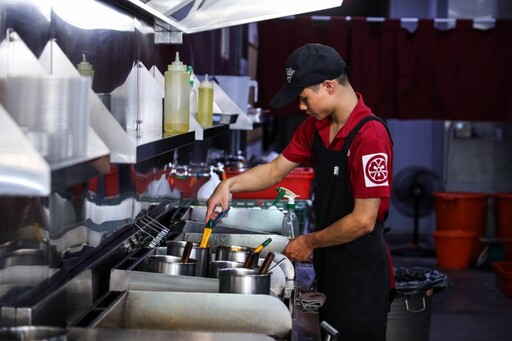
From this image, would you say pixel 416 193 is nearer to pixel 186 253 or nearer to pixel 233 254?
pixel 233 254

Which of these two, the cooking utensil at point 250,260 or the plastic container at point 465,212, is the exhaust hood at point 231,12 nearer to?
the cooking utensil at point 250,260

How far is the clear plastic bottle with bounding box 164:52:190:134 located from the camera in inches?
162

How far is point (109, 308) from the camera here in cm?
294

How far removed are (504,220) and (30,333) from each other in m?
8.88

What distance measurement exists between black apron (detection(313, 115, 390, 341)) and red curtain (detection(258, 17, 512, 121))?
5.00 metres

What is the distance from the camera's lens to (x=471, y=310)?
8531 millimetres

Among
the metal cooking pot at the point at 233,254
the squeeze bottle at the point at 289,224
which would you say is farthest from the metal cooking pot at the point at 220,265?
the squeeze bottle at the point at 289,224

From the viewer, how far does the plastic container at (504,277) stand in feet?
28.7

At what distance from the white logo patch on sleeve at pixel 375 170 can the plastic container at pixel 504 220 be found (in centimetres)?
680

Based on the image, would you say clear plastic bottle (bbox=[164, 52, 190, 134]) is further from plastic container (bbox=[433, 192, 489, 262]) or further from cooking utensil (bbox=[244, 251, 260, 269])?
plastic container (bbox=[433, 192, 489, 262])

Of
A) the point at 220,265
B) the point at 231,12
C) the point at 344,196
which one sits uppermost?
the point at 231,12

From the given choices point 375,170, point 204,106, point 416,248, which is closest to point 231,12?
point 204,106

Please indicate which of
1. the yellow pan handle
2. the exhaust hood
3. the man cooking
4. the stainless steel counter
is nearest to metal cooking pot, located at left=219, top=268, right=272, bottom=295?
the stainless steel counter

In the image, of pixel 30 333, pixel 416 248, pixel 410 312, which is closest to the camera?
pixel 30 333
